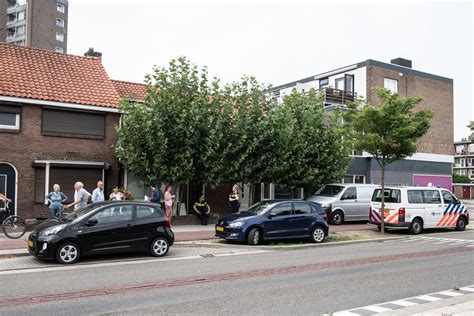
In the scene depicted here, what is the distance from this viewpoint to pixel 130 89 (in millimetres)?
22125

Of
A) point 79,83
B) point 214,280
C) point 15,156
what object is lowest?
point 214,280

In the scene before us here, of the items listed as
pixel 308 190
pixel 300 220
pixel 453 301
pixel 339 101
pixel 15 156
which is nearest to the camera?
pixel 453 301


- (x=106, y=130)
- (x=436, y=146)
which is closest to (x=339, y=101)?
(x=436, y=146)

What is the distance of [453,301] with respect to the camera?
292 inches

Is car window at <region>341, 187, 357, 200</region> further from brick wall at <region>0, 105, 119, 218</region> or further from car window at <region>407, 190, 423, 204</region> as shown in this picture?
brick wall at <region>0, 105, 119, 218</region>

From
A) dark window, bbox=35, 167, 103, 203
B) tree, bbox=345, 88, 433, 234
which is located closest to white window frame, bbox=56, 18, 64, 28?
dark window, bbox=35, 167, 103, 203

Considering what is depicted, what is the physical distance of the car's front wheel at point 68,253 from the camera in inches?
424

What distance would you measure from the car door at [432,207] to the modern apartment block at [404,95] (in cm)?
1255

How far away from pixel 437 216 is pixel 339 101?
16.0 m

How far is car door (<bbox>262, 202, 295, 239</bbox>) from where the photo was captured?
14.5 metres

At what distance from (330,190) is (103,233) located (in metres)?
12.9

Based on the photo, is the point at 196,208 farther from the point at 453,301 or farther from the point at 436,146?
the point at 436,146

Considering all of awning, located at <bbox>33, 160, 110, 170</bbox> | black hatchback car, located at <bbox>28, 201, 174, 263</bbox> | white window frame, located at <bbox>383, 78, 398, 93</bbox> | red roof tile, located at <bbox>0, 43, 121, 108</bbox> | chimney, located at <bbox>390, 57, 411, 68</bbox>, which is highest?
chimney, located at <bbox>390, 57, 411, 68</bbox>

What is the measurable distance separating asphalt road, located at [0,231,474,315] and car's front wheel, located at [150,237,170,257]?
1.02 feet
